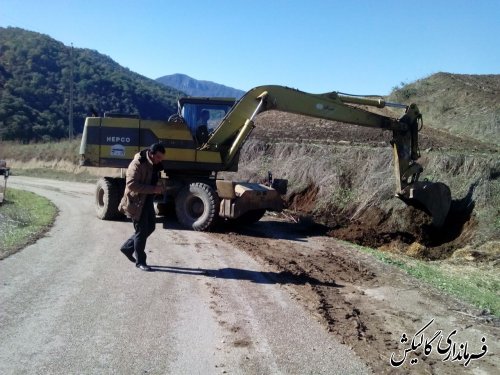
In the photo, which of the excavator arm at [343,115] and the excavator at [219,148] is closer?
the excavator at [219,148]

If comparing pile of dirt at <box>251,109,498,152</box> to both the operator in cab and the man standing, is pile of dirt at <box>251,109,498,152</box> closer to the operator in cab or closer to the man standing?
the operator in cab

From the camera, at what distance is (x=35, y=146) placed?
41.2m

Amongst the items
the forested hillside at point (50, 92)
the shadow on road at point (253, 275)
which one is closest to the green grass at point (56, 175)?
the forested hillside at point (50, 92)

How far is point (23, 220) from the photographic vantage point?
12.7 metres

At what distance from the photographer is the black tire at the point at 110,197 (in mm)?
13734

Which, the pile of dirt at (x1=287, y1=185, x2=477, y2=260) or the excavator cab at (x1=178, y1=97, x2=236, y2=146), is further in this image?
the excavator cab at (x1=178, y1=97, x2=236, y2=146)

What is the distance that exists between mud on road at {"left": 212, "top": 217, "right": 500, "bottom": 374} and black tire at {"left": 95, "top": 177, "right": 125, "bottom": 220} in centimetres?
453

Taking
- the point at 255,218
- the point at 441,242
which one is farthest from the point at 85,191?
the point at 441,242

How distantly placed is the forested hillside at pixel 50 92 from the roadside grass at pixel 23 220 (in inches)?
1143

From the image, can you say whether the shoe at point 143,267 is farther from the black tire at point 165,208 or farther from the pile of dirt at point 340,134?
the pile of dirt at point 340,134

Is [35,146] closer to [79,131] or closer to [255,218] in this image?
[79,131]

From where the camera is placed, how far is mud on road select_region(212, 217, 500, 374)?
16.7ft

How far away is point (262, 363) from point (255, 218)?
9.24 meters

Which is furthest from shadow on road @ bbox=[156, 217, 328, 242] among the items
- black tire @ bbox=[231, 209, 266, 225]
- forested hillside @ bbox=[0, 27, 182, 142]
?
forested hillside @ bbox=[0, 27, 182, 142]
